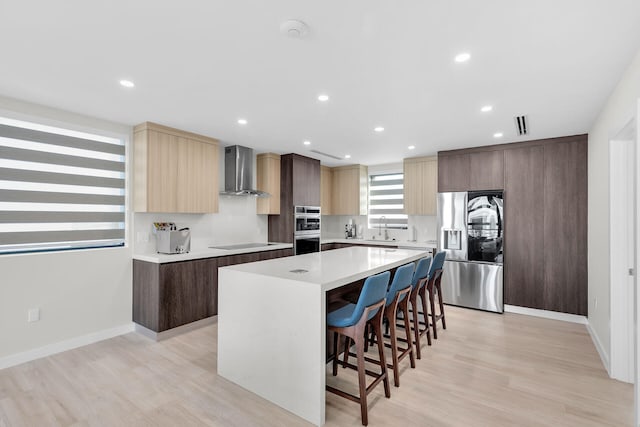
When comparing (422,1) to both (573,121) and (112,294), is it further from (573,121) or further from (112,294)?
(112,294)

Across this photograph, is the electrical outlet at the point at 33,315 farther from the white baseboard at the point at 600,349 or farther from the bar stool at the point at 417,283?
the white baseboard at the point at 600,349

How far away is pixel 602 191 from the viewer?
3139 millimetres

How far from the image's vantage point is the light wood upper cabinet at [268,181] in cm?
549

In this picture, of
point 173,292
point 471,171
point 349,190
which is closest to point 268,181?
point 349,190

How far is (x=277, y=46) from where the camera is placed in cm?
207

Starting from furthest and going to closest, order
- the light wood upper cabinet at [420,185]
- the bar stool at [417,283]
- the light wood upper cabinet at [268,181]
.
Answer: the light wood upper cabinet at [420,185]
the light wood upper cabinet at [268,181]
the bar stool at [417,283]

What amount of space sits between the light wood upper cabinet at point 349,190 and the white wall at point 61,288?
4.14 m

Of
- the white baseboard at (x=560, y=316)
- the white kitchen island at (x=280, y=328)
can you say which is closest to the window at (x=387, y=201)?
the white baseboard at (x=560, y=316)

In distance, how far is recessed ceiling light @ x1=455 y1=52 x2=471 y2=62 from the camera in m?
2.15

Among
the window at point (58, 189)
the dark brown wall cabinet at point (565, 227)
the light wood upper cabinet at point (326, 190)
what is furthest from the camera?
the light wood upper cabinet at point (326, 190)

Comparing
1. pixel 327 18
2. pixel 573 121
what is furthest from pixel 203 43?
pixel 573 121

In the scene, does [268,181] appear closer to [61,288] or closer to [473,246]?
[61,288]

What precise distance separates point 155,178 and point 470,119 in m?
3.78

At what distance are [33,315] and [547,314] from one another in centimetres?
615
